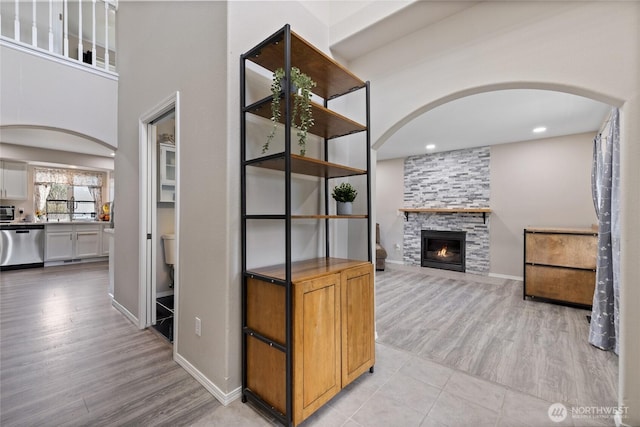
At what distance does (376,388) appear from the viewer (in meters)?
1.91

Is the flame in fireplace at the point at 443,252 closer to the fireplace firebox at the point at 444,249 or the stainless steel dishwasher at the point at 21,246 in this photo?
the fireplace firebox at the point at 444,249

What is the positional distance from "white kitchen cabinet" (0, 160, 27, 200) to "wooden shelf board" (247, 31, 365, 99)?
724 cm

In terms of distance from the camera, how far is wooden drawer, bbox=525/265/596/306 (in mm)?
3455

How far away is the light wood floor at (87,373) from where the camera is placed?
5.44 ft

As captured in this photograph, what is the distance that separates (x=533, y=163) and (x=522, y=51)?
12.9ft

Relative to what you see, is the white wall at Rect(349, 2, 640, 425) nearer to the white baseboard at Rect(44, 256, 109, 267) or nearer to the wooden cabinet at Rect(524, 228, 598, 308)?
the wooden cabinet at Rect(524, 228, 598, 308)

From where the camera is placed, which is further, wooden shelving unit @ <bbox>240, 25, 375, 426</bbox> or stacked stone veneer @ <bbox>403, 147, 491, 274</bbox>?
stacked stone veneer @ <bbox>403, 147, 491, 274</bbox>

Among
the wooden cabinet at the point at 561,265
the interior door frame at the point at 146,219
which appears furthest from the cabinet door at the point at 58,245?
the wooden cabinet at the point at 561,265

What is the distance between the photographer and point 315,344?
1.61 meters

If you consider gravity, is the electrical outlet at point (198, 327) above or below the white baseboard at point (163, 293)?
above

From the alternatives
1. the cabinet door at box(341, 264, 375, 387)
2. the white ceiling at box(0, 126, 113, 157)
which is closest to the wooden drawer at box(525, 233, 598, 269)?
the cabinet door at box(341, 264, 375, 387)

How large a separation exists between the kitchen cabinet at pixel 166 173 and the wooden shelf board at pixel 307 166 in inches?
91.9

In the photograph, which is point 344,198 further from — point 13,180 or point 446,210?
point 13,180

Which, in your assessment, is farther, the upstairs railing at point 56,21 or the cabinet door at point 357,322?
the upstairs railing at point 56,21
